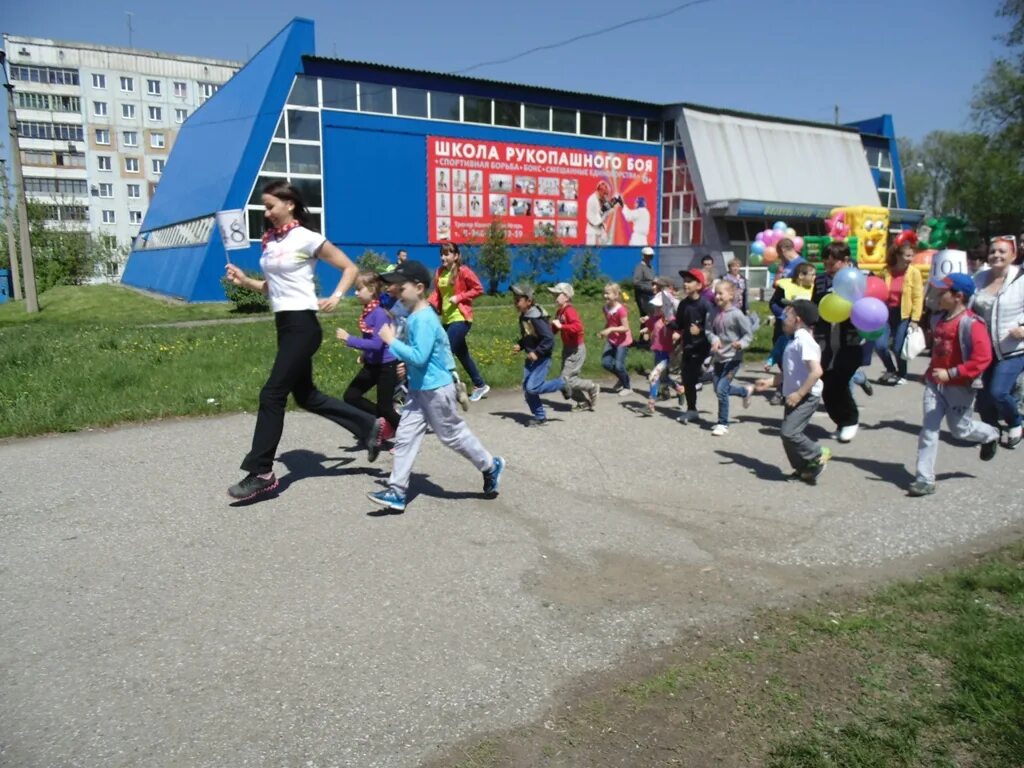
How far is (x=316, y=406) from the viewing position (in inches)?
243

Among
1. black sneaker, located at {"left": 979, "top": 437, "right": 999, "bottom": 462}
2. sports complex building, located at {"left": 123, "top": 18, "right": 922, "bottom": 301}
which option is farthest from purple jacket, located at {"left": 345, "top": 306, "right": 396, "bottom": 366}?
sports complex building, located at {"left": 123, "top": 18, "right": 922, "bottom": 301}

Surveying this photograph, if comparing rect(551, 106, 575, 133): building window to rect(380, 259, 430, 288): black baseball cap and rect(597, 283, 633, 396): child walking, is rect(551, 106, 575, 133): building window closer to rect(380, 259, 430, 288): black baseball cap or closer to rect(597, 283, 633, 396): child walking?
rect(597, 283, 633, 396): child walking

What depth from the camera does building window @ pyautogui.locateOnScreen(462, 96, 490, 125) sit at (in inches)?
1162

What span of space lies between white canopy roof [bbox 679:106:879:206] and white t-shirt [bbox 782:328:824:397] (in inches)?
1083

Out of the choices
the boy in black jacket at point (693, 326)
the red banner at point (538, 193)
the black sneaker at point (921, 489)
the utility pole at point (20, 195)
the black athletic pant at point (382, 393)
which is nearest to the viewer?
the black sneaker at point (921, 489)

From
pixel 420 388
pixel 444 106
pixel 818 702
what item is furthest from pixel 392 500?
pixel 444 106

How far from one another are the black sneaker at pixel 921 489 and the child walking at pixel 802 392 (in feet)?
2.20

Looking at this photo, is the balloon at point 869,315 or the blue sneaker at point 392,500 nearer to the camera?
the blue sneaker at point 392,500

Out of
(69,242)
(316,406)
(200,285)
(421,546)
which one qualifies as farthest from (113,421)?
(69,242)

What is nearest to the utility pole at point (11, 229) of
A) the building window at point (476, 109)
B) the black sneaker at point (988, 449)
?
the building window at point (476, 109)

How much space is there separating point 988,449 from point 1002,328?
1.10m

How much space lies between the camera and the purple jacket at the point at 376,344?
682 centimetres

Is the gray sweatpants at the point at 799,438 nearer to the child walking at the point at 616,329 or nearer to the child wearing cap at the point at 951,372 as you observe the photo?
the child wearing cap at the point at 951,372

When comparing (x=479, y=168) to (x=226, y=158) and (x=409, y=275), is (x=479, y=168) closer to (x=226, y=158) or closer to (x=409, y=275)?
(x=226, y=158)
